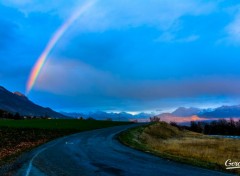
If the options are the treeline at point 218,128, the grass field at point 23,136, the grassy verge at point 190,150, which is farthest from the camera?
the treeline at point 218,128

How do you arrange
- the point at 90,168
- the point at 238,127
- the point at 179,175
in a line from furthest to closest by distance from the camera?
the point at 238,127, the point at 90,168, the point at 179,175

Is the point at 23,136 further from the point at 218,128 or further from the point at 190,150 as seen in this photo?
the point at 218,128

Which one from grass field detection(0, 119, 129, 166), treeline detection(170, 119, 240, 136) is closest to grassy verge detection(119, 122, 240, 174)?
grass field detection(0, 119, 129, 166)

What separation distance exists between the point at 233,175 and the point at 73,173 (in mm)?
7755

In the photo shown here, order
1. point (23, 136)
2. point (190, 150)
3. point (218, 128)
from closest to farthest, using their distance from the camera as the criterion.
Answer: point (190, 150) < point (23, 136) < point (218, 128)

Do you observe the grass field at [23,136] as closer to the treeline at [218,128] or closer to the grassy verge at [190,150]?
the grassy verge at [190,150]

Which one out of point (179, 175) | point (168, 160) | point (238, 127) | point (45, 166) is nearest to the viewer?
point (179, 175)

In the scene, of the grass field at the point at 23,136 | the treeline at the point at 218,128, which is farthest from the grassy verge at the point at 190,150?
the treeline at the point at 218,128

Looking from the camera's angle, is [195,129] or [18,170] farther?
[195,129]

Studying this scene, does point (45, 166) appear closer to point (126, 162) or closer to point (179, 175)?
point (126, 162)

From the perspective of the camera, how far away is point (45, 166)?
21.2 metres

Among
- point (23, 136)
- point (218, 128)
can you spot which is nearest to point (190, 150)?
point (23, 136)

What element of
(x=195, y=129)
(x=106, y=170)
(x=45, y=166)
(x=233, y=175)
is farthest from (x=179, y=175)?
(x=195, y=129)

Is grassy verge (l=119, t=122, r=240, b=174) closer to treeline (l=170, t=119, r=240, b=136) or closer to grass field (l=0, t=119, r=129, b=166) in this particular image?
grass field (l=0, t=119, r=129, b=166)
